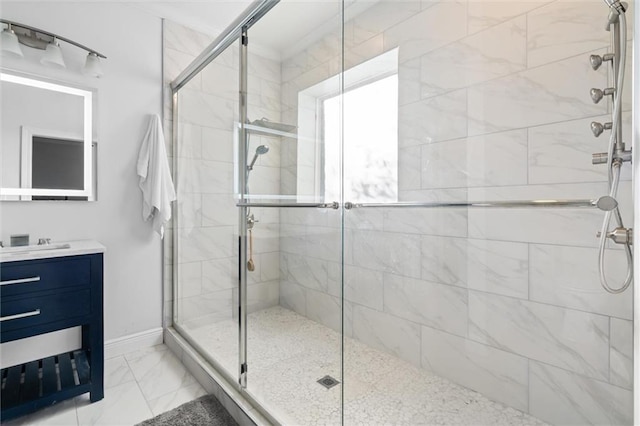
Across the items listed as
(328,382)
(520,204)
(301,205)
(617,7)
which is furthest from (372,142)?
(328,382)

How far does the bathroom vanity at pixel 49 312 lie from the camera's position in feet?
4.87

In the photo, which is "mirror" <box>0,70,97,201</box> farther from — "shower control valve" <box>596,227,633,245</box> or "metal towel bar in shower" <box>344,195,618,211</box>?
"shower control valve" <box>596,227,633,245</box>

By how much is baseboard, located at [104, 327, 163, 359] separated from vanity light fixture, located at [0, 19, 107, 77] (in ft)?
5.76

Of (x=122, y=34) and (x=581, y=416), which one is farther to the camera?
(x=122, y=34)

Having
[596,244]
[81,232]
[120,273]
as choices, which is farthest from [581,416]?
[81,232]

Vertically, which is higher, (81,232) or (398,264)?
(81,232)

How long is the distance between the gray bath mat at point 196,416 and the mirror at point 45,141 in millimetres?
1397

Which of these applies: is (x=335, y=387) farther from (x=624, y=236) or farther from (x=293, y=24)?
(x=293, y=24)

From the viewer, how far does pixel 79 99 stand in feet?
6.69

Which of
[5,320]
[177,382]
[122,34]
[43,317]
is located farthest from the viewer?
[122,34]

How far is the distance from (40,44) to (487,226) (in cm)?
268

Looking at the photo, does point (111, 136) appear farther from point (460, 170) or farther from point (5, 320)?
point (460, 170)

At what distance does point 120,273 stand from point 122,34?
1.63 metres

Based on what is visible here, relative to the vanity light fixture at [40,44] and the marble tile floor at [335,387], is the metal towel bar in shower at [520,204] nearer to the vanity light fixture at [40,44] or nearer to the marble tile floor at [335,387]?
the marble tile floor at [335,387]
